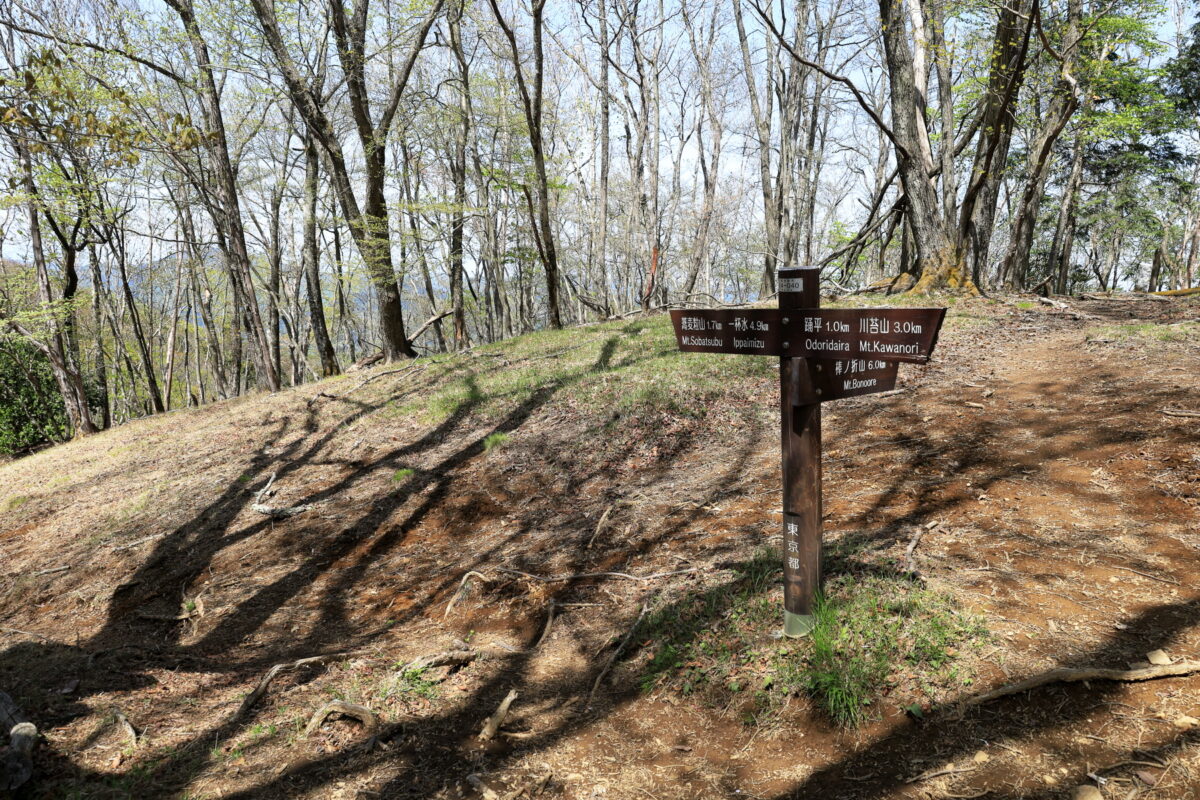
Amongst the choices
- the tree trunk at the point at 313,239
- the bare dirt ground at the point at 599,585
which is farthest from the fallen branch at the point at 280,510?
the tree trunk at the point at 313,239

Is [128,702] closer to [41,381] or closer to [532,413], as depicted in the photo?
[532,413]

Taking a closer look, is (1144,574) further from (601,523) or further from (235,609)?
(235,609)

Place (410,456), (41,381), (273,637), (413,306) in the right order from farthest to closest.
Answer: (413,306)
(41,381)
(410,456)
(273,637)

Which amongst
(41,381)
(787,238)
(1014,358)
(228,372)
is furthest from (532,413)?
(228,372)

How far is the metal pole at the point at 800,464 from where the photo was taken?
3.26 meters

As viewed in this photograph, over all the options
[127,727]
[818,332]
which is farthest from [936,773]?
[127,727]

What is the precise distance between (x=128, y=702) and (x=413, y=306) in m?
53.7

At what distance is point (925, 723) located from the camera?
2.90m

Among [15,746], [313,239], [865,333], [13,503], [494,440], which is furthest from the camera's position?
[313,239]

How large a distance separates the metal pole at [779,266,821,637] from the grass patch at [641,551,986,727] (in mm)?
173

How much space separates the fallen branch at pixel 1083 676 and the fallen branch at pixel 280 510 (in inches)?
→ 298

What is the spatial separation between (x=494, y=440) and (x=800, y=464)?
622cm

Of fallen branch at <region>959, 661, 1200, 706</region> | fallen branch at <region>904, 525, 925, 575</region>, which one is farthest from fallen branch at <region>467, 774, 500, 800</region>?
fallen branch at <region>904, 525, 925, 575</region>

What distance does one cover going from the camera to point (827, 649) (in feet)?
10.9
